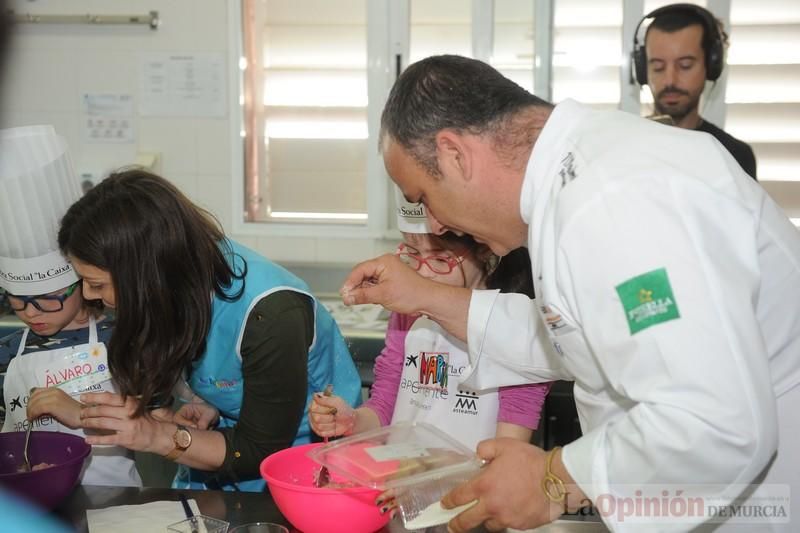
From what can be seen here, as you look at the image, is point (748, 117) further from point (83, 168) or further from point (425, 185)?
point (83, 168)

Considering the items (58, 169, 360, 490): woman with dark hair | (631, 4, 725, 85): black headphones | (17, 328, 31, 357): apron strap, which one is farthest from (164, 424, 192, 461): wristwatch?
(631, 4, 725, 85): black headphones

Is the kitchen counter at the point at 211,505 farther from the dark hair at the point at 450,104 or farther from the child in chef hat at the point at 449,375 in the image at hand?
the dark hair at the point at 450,104

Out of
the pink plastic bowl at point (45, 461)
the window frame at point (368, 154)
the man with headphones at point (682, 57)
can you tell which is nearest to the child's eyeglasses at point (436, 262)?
the pink plastic bowl at point (45, 461)

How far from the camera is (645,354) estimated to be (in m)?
0.90

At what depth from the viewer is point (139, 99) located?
3180 millimetres

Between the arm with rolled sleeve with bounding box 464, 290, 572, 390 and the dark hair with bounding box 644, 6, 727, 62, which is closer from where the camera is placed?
the arm with rolled sleeve with bounding box 464, 290, 572, 390

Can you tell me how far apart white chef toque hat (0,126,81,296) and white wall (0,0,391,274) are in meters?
1.44

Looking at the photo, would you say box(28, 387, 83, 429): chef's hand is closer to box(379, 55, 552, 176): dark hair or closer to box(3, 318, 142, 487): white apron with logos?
box(3, 318, 142, 487): white apron with logos

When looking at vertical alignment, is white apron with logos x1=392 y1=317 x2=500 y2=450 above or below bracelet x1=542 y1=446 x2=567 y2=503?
below

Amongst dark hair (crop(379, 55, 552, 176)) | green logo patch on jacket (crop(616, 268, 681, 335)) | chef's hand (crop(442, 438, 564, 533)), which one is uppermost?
dark hair (crop(379, 55, 552, 176))

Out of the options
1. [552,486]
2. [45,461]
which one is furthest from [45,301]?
[552,486]

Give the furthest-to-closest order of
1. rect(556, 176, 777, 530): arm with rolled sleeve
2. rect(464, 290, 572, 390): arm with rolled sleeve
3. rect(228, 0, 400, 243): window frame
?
rect(228, 0, 400, 243): window frame
rect(464, 290, 572, 390): arm with rolled sleeve
rect(556, 176, 777, 530): arm with rolled sleeve

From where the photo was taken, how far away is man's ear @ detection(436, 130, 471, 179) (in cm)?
110

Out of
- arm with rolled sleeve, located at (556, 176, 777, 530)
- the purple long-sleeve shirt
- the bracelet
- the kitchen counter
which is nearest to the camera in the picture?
arm with rolled sleeve, located at (556, 176, 777, 530)
